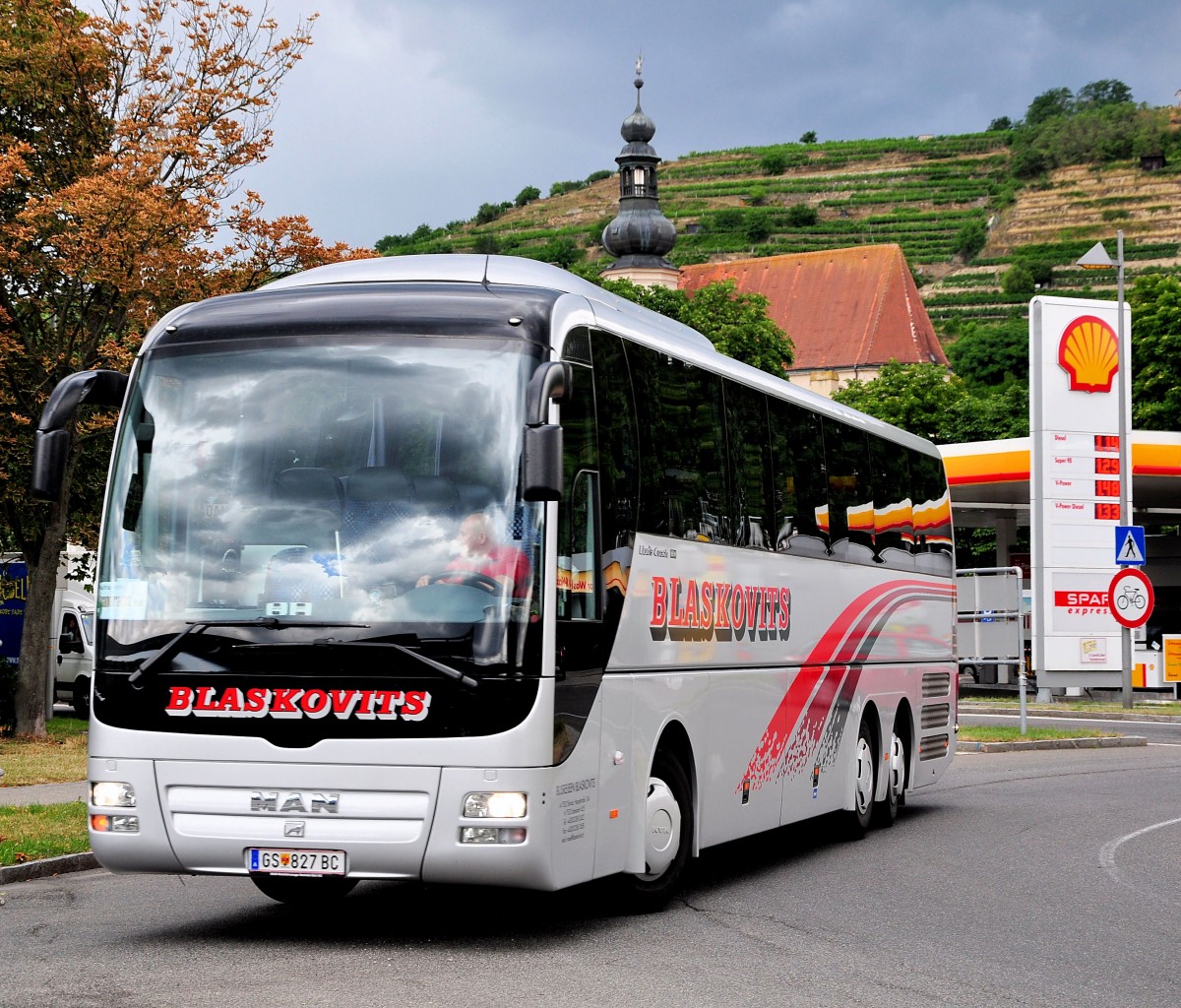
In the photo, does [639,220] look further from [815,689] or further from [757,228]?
[815,689]

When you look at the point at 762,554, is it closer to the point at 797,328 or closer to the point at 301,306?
the point at 301,306

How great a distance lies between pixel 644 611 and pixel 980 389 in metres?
96.8

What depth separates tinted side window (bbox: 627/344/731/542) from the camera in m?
10.0

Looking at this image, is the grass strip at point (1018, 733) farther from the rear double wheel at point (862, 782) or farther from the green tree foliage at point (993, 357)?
the green tree foliage at point (993, 357)

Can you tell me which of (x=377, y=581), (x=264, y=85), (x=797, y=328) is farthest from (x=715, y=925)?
(x=797, y=328)

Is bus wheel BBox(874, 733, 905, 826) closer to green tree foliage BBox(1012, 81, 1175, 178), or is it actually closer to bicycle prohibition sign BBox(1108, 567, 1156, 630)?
bicycle prohibition sign BBox(1108, 567, 1156, 630)

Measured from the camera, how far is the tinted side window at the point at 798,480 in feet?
41.1

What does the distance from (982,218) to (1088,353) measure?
466 feet

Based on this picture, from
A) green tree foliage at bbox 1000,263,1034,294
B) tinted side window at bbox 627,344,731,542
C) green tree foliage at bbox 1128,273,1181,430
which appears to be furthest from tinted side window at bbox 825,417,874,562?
green tree foliage at bbox 1000,263,1034,294

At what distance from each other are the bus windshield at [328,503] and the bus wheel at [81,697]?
76.2ft

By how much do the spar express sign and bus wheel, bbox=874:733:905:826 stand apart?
25.3ft

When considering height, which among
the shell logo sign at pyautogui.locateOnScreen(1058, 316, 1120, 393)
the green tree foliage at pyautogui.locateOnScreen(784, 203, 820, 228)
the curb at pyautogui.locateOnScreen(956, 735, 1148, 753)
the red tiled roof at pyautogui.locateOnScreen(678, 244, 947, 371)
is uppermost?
the green tree foliage at pyautogui.locateOnScreen(784, 203, 820, 228)

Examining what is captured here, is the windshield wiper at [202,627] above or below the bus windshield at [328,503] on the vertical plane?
below

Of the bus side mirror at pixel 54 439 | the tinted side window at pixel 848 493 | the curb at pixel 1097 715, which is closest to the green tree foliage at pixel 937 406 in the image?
the curb at pixel 1097 715
